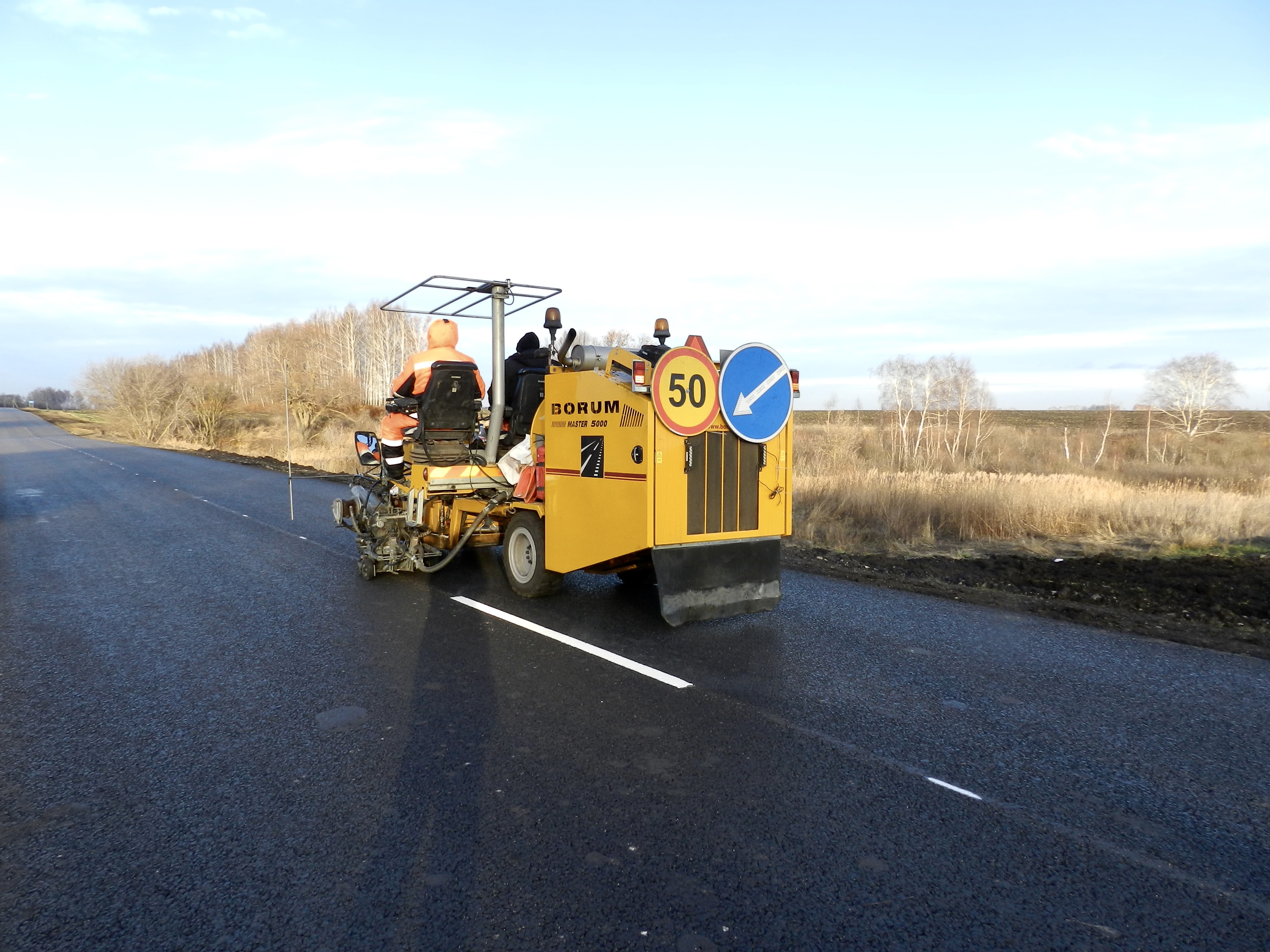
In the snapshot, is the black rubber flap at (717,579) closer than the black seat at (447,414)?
Yes

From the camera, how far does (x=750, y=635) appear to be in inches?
229

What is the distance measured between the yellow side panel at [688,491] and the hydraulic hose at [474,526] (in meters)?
2.28

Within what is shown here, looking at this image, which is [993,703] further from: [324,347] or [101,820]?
[324,347]

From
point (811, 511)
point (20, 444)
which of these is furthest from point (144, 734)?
point (20, 444)

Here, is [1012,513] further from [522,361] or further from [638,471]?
[638,471]

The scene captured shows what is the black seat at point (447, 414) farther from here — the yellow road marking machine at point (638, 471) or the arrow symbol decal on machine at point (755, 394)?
the arrow symbol decal on machine at point (755, 394)

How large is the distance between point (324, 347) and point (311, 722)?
65.8 metres

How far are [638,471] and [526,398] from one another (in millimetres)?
2471

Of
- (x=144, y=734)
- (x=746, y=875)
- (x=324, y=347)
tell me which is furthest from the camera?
(x=324, y=347)

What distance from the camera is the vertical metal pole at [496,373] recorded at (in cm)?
757

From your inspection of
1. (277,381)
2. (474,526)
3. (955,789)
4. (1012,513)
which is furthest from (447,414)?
(277,381)

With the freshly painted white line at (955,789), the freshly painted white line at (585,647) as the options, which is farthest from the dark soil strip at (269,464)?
the freshly painted white line at (955,789)

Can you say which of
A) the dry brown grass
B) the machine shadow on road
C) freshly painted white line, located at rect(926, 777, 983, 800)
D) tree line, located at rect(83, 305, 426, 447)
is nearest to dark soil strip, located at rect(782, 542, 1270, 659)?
the dry brown grass

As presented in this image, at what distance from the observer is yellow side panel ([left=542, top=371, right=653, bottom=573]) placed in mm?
5531
